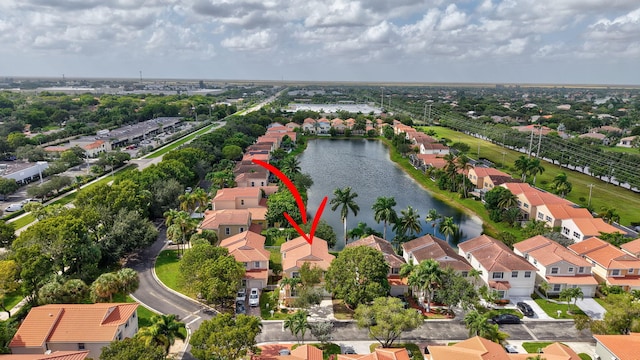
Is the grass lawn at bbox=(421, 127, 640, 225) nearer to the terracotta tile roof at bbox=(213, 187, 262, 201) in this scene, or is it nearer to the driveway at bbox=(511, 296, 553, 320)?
the driveway at bbox=(511, 296, 553, 320)

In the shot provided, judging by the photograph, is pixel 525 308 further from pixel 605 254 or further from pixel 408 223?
pixel 408 223

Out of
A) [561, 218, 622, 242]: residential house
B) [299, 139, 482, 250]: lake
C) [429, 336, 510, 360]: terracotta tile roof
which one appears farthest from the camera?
[299, 139, 482, 250]: lake

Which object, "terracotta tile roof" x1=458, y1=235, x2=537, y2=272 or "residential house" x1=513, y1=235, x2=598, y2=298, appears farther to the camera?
"residential house" x1=513, y1=235, x2=598, y2=298

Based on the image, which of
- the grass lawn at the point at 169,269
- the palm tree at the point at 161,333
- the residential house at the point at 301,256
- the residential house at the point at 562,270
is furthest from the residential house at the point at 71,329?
the residential house at the point at 562,270

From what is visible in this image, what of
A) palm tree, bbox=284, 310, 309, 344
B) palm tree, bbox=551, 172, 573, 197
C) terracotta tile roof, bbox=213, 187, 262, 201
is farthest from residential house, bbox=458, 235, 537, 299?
terracotta tile roof, bbox=213, 187, 262, 201

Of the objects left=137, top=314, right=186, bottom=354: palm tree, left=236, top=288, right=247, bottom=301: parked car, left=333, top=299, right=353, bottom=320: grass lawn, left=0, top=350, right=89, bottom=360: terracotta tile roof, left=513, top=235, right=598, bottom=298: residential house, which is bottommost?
left=333, top=299, right=353, bottom=320: grass lawn

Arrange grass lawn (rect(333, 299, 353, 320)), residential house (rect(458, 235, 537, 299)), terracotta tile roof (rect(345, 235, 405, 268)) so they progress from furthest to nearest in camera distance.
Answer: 1. terracotta tile roof (rect(345, 235, 405, 268))
2. residential house (rect(458, 235, 537, 299))
3. grass lawn (rect(333, 299, 353, 320))
